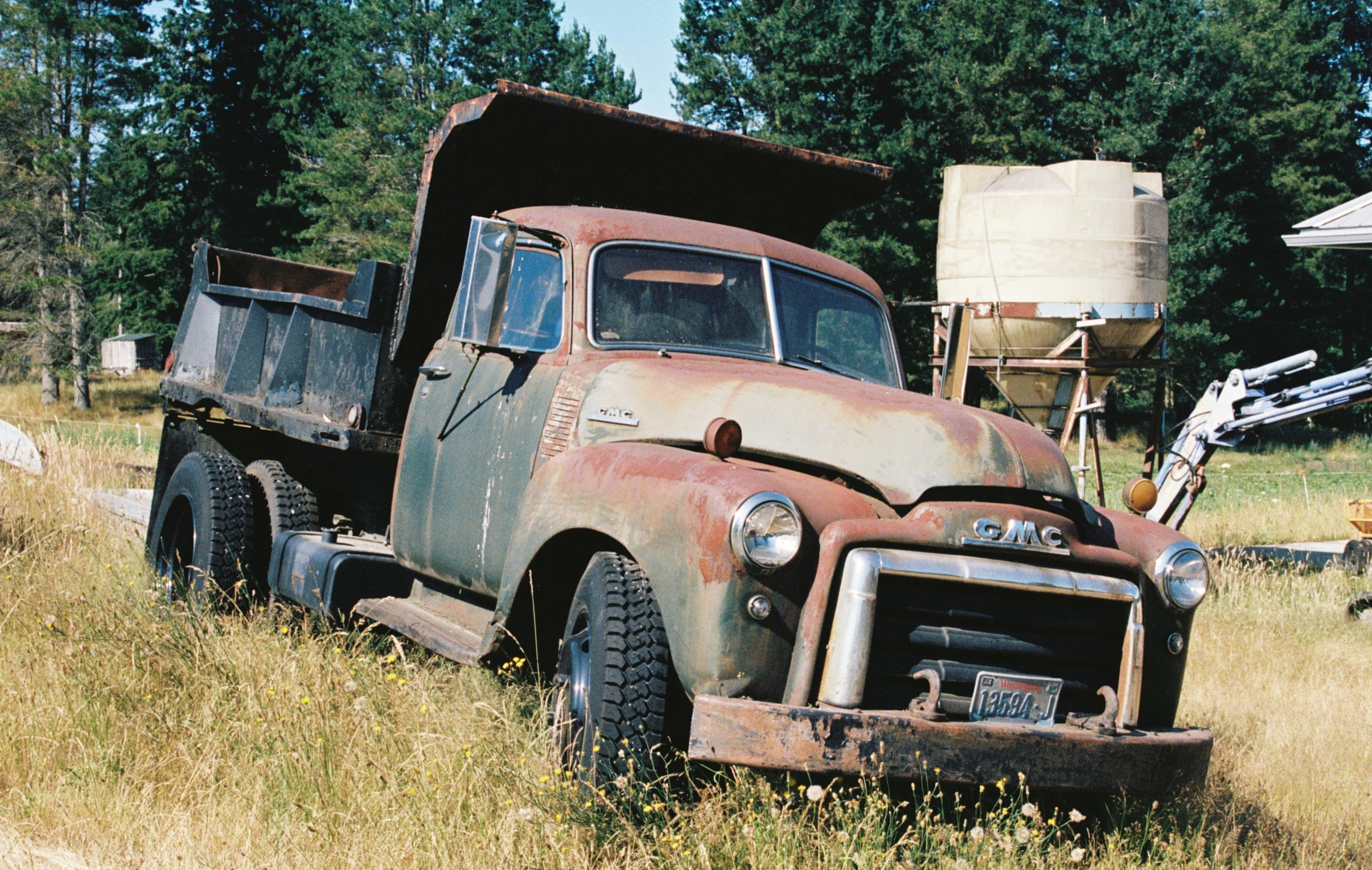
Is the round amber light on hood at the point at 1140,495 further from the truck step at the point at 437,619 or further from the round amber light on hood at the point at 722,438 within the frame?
the truck step at the point at 437,619

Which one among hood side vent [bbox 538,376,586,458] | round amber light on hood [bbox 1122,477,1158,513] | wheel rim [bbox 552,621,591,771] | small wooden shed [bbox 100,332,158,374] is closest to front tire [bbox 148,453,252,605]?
hood side vent [bbox 538,376,586,458]

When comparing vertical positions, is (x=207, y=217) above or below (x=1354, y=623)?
above

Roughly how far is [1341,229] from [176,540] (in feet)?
42.3

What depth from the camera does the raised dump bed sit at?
260 inches

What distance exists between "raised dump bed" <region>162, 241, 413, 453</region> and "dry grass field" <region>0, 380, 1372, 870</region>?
105cm

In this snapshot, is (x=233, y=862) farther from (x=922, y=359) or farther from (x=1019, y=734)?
(x=922, y=359)

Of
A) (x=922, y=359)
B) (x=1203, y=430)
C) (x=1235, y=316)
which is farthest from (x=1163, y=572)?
(x=1235, y=316)

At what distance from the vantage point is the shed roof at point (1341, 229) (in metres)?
14.5

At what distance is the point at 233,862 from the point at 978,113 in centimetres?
4179

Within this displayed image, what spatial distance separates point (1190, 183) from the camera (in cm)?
3875

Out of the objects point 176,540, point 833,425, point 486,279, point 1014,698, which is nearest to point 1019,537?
point 1014,698

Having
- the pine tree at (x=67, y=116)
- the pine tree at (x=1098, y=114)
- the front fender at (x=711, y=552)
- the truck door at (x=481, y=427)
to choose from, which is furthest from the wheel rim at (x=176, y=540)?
the pine tree at (x=67, y=116)

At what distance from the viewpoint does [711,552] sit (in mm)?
3947

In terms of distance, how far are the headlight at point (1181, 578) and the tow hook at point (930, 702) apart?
3.51ft
